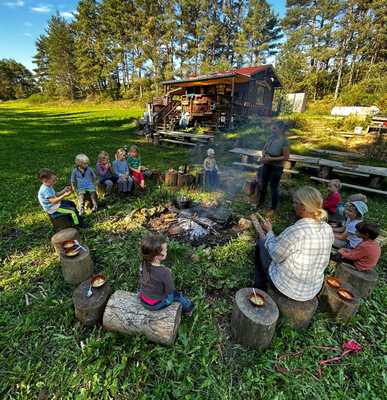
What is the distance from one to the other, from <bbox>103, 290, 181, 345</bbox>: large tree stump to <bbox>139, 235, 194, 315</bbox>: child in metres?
0.07

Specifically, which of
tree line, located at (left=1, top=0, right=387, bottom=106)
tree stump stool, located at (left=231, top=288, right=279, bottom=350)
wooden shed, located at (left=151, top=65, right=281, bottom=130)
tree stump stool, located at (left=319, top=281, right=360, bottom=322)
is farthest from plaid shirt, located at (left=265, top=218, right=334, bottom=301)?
tree line, located at (left=1, top=0, right=387, bottom=106)

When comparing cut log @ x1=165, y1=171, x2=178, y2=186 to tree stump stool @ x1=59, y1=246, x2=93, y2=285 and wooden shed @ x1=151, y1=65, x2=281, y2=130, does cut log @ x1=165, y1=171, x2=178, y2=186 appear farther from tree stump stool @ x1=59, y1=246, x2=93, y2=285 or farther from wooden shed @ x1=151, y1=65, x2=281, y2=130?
wooden shed @ x1=151, y1=65, x2=281, y2=130

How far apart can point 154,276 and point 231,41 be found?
120 ft

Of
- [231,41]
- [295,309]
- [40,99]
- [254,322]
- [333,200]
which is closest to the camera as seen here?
[254,322]

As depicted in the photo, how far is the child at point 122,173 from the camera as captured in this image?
4.87m

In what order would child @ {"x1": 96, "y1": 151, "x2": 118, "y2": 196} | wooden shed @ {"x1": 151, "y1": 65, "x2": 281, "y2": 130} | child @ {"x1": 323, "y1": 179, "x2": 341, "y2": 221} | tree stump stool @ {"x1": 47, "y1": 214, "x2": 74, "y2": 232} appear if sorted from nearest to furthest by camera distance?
1. tree stump stool @ {"x1": 47, "y1": 214, "x2": 74, "y2": 232}
2. child @ {"x1": 323, "y1": 179, "x2": 341, "y2": 221}
3. child @ {"x1": 96, "y1": 151, "x2": 118, "y2": 196}
4. wooden shed @ {"x1": 151, "y1": 65, "x2": 281, "y2": 130}

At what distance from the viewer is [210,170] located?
5.53 metres

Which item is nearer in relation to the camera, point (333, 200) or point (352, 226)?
point (352, 226)

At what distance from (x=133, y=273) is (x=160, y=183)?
3.25 m

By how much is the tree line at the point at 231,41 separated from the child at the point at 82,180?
23.4 meters

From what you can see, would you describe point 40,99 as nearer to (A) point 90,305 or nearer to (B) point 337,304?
(A) point 90,305

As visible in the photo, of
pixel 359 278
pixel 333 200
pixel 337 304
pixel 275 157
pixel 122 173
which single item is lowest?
pixel 337 304

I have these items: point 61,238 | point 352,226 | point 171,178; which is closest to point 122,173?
point 171,178

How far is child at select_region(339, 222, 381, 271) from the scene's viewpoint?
2385 mm
